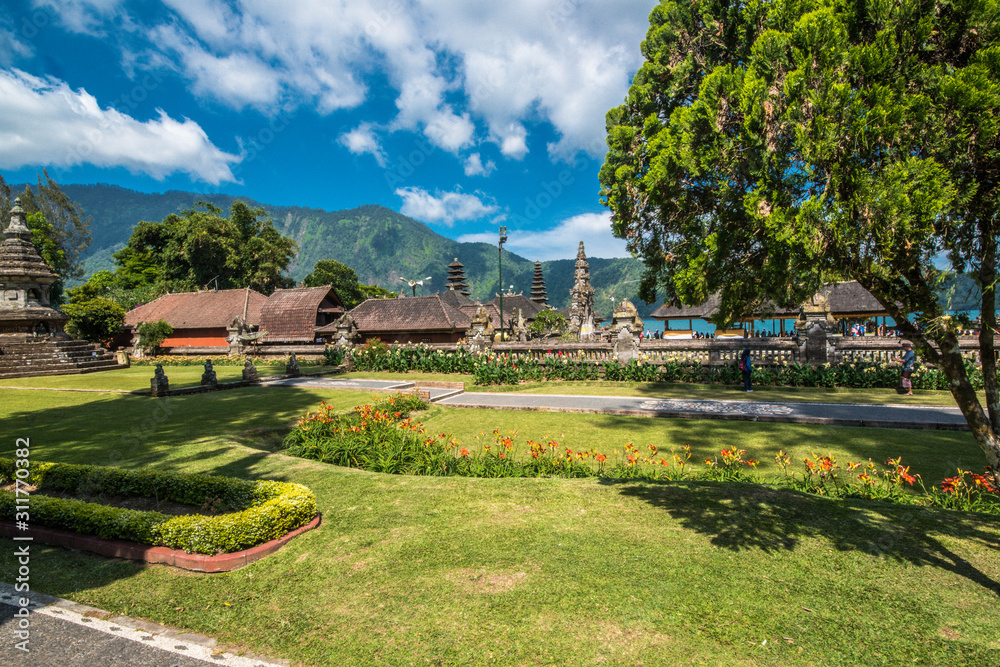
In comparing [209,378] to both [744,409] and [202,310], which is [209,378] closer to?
[744,409]

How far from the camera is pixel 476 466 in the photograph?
7.10 meters

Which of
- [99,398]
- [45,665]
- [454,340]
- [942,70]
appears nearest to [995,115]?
[942,70]

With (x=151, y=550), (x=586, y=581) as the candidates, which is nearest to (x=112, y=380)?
(x=151, y=550)

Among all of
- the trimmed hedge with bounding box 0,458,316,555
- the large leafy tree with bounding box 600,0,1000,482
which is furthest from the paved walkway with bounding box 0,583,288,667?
the large leafy tree with bounding box 600,0,1000,482

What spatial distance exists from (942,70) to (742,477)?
5.07m

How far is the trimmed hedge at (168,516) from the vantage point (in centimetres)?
443

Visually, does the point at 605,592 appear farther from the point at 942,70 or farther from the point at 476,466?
the point at 942,70

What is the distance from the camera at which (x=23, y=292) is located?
22797 millimetres

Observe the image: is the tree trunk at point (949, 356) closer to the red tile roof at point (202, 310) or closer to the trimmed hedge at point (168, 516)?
the trimmed hedge at point (168, 516)

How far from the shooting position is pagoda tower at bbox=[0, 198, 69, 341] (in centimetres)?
2216

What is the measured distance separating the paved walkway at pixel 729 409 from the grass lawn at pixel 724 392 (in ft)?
2.74

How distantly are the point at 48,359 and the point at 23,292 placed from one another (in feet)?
14.3

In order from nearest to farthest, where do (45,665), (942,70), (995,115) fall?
(45,665) → (995,115) → (942,70)

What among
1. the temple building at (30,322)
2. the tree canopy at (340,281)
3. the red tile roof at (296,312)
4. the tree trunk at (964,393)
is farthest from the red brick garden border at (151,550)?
the tree canopy at (340,281)
